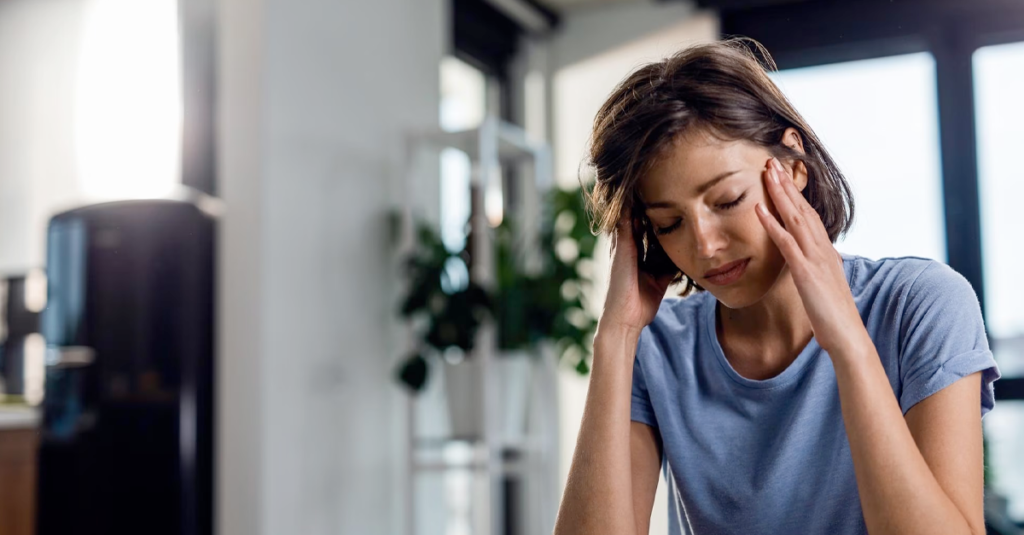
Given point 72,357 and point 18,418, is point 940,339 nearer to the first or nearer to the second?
point 72,357

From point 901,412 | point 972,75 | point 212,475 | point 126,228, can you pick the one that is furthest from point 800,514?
point 972,75

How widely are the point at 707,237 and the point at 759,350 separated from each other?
21 centimetres

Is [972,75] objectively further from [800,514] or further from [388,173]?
[800,514]

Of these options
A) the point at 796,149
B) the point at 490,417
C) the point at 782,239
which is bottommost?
the point at 490,417

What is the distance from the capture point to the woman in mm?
935

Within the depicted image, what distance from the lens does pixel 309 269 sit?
273 centimetres

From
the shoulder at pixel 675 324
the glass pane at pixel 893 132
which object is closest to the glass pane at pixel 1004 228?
the glass pane at pixel 893 132

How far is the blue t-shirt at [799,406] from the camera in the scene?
100 cm

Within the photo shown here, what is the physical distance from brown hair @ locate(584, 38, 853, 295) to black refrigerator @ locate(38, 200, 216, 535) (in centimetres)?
180

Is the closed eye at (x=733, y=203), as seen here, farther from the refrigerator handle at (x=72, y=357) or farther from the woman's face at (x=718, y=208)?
the refrigerator handle at (x=72, y=357)

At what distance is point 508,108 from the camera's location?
→ 14.5 ft

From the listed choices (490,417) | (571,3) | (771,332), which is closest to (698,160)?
(771,332)

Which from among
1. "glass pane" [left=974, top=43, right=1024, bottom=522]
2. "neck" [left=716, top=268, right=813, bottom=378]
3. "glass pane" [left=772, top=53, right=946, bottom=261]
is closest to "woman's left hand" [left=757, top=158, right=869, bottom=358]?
"neck" [left=716, top=268, right=813, bottom=378]

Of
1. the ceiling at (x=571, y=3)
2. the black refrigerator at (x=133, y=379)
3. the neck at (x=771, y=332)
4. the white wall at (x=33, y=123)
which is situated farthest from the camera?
the ceiling at (x=571, y=3)
